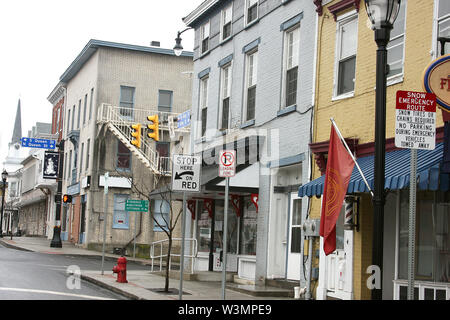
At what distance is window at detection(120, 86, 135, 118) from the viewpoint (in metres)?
38.7

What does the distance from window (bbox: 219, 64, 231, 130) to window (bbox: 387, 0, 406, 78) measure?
8.49 metres

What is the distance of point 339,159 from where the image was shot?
11.1 metres

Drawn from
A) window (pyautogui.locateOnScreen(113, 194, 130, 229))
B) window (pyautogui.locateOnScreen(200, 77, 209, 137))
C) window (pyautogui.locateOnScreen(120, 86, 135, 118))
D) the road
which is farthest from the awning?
window (pyautogui.locateOnScreen(120, 86, 135, 118))

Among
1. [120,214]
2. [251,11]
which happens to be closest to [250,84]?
[251,11]

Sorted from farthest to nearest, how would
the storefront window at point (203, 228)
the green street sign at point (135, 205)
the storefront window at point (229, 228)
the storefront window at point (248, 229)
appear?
the green street sign at point (135, 205), the storefront window at point (203, 228), the storefront window at point (229, 228), the storefront window at point (248, 229)

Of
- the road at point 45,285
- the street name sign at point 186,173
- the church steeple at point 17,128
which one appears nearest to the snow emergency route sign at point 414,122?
the street name sign at point 186,173

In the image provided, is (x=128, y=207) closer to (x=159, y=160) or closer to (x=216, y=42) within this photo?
(x=216, y=42)

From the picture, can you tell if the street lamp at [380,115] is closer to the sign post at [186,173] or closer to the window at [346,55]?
the sign post at [186,173]

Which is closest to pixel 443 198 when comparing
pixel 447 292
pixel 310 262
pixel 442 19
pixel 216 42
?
pixel 447 292

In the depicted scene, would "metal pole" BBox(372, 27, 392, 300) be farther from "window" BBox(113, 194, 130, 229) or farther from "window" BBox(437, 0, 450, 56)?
"window" BBox(113, 194, 130, 229)

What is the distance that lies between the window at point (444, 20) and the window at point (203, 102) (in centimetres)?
1191

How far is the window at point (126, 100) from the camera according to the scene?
3866 centimetres

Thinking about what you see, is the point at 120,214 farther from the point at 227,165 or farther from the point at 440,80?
the point at 440,80

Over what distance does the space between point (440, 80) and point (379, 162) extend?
2.34 meters
